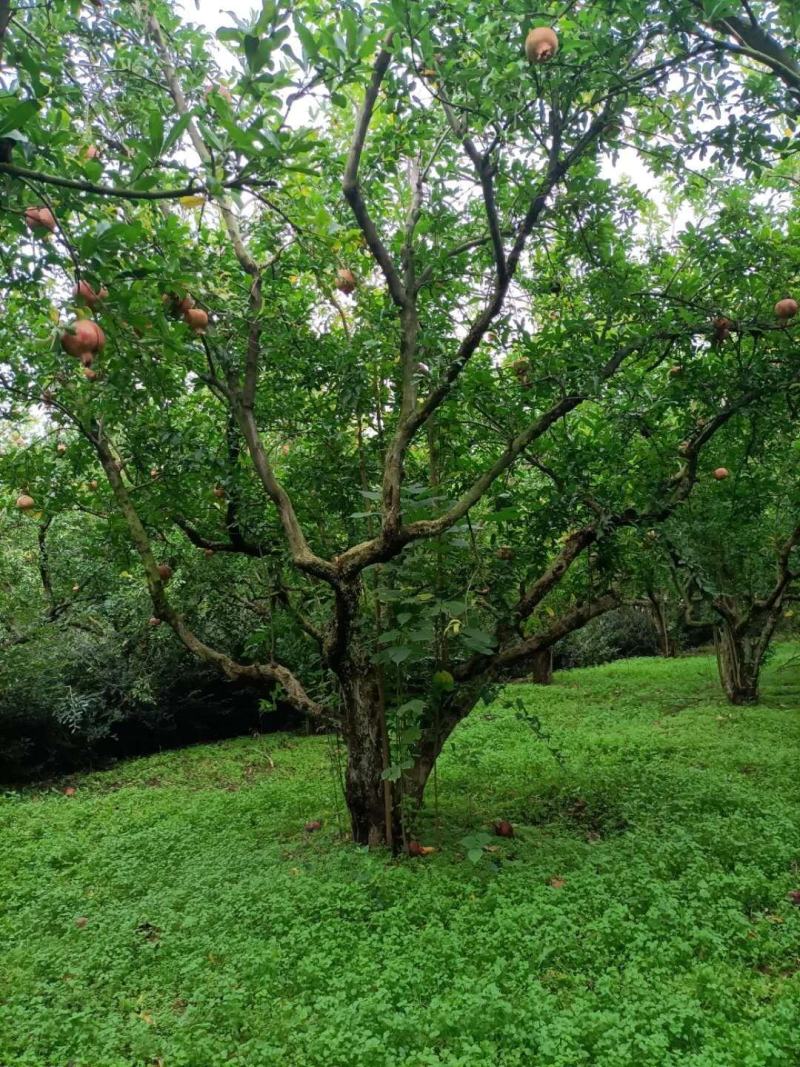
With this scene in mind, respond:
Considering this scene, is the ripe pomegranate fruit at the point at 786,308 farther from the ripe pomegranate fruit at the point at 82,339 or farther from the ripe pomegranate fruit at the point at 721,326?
the ripe pomegranate fruit at the point at 82,339

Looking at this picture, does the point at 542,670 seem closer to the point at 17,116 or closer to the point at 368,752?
the point at 368,752

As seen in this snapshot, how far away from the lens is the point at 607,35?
8.51ft

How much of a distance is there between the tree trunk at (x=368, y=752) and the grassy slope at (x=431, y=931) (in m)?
0.21

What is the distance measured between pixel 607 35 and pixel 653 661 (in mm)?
11614

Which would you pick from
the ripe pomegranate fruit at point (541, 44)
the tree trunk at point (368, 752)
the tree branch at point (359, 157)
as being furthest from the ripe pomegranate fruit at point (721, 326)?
the tree trunk at point (368, 752)

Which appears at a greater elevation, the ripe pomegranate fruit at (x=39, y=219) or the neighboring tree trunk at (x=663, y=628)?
the ripe pomegranate fruit at (x=39, y=219)

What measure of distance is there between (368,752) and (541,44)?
321cm

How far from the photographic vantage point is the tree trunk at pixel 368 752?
393 centimetres

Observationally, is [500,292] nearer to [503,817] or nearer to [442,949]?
[442,949]

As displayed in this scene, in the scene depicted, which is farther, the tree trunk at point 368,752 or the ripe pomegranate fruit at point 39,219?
the tree trunk at point 368,752

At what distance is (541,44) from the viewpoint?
2.46 m

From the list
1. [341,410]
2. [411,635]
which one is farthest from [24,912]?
[341,410]

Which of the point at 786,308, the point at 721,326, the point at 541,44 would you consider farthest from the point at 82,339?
the point at 786,308

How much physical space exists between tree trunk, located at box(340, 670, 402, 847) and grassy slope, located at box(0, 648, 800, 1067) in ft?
0.68
